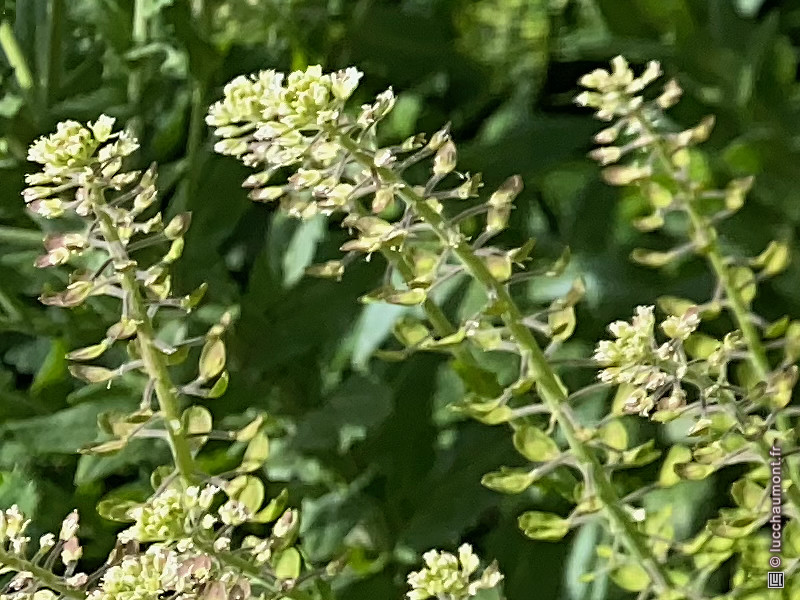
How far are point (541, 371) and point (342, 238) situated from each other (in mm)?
284

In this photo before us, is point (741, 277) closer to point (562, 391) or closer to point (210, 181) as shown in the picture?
point (562, 391)

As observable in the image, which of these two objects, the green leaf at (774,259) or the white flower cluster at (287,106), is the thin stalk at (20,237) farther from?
the green leaf at (774,259)

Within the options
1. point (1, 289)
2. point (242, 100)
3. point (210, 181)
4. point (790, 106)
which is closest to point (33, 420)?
point (1, 289)

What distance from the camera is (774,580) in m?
0.43

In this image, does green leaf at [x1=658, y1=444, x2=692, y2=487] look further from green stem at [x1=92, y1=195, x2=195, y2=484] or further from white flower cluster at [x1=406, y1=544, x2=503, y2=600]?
green stem at [x1=92, y1=195, x2=195, y2=484]

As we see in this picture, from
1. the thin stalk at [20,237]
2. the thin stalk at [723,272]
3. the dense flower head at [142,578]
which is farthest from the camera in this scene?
the thin stalk at [20,237]

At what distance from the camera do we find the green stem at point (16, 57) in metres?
0.62

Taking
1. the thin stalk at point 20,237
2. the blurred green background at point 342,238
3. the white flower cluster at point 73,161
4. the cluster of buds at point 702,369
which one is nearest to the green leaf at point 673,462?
→ the cluster of buds at point 702,369

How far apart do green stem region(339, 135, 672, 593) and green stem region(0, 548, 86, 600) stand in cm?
19

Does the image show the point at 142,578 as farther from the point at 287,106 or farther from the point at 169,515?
the point at 287,106

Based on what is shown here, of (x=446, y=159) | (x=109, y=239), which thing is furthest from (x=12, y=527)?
(x=446, y=159)

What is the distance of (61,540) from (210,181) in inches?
11.8

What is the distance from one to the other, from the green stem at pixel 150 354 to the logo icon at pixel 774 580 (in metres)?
0.24

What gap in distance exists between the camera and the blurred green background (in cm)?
59
